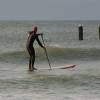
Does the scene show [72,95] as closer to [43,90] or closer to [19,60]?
[43,90]

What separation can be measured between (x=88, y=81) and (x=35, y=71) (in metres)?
4.70

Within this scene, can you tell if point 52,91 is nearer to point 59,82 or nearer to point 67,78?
point 59,82

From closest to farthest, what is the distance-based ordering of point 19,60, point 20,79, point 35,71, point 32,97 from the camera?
point 32,97, point 20,79, point 35,71, point 19,60

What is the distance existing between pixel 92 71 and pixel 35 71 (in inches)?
116

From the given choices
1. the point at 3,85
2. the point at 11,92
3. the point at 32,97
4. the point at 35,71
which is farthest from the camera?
the point at 35,71

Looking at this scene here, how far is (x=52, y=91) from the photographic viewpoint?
1759 cm

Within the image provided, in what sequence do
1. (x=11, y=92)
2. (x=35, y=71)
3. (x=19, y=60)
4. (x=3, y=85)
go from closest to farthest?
(x=11, y=92) → (x=3, y=85) → (x=35, y=71) → (x=19, y=60)

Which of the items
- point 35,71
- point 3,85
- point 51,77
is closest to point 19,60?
point 35,71

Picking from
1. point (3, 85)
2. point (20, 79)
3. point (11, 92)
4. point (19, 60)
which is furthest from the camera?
point (19, 60)

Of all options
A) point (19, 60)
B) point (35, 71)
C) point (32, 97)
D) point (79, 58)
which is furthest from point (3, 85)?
point (79, 58)

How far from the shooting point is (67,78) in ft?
70.0

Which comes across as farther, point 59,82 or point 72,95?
point 59,82

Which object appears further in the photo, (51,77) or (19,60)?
(19,60)

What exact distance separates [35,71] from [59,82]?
175 inches
